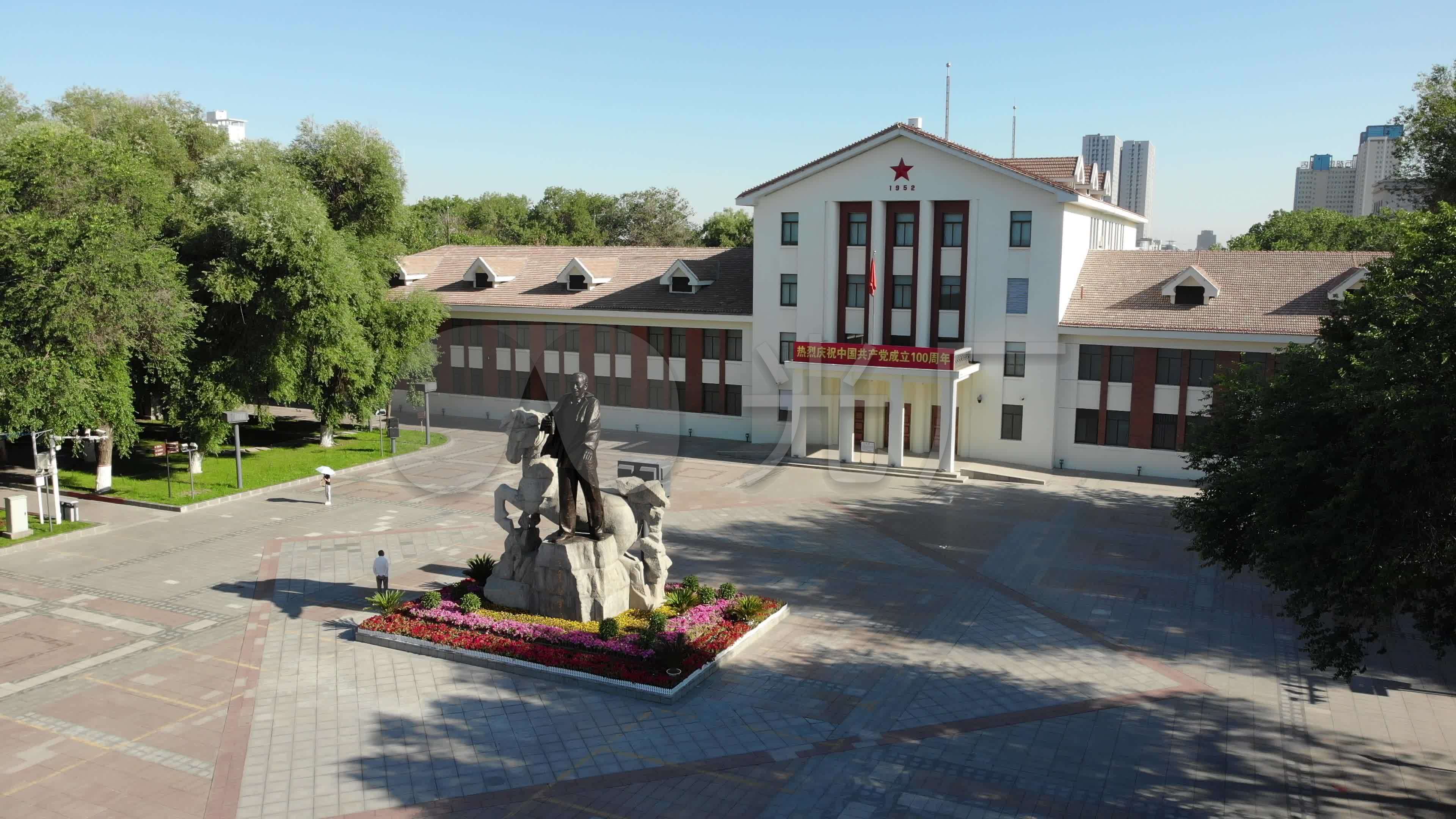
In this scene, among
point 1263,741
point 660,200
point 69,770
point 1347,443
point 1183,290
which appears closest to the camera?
point 1347,443

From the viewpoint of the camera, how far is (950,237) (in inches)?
1484

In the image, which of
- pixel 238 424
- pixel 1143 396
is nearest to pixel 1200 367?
pixel 1143 396

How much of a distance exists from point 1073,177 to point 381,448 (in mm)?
30796

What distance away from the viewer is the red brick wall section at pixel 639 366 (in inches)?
1726

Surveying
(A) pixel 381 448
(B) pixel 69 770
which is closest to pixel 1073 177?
(A) pixel 381 448

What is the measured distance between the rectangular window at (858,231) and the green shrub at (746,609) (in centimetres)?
2123

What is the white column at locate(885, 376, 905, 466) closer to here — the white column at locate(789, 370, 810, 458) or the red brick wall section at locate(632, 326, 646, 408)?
the white column at locate(789, 370, 810, 458)

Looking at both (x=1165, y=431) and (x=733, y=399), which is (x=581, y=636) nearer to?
(x=733, y=399)

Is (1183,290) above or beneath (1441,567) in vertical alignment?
above

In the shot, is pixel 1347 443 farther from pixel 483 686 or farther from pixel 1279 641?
pixel 483 686

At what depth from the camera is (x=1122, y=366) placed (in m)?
35.9

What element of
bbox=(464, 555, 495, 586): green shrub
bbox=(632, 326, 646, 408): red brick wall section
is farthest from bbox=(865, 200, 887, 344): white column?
bbox=(464, 555, 495, 586): green shrub

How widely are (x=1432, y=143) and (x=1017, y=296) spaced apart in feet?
43.7

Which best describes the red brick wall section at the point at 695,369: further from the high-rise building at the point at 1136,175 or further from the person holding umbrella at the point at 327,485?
Answer: the high-rise building at the point at 1136,175
